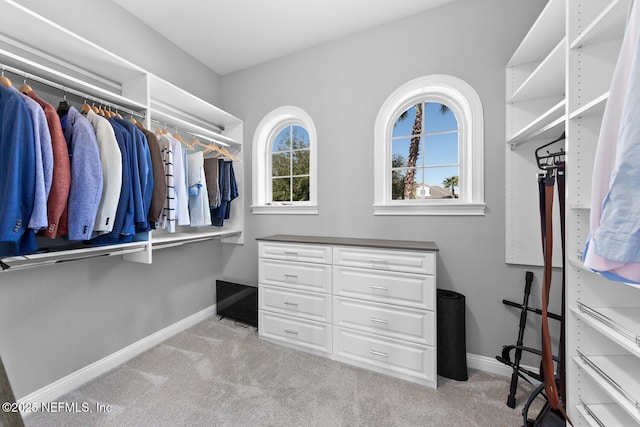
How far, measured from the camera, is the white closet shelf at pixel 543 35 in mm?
1303

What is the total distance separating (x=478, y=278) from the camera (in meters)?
1.93

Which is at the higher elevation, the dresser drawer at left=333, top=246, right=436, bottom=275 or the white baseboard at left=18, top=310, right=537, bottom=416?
the dresser drawer at left=333, top=246, right=436, bottom=275

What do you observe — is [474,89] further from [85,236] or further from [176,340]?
[176,340]

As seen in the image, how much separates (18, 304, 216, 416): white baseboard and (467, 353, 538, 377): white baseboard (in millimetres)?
2641

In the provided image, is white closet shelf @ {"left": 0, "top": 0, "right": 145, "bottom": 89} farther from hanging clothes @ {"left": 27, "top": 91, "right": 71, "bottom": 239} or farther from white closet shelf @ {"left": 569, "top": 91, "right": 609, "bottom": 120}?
white closet shelf @ {"left": 569, "top": 91, "right": 609, "bottom": 120}

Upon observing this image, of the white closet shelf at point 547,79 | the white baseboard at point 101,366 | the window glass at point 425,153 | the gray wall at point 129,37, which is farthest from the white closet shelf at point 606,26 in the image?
the white baseboard at point 101,366

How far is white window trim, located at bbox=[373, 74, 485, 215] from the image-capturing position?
1.92 m

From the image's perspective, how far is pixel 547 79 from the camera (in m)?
1.49

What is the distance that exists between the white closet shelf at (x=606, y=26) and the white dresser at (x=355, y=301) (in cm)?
125

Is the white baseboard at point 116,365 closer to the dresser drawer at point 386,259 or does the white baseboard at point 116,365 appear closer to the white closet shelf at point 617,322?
the dresser drawer at point 386,259

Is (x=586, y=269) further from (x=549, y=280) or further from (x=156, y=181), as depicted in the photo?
(x=156, y=181)

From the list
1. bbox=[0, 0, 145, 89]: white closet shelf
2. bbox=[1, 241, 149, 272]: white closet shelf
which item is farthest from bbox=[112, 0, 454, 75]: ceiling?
bbox=[1, 241, 149, 272]: white closet shelf

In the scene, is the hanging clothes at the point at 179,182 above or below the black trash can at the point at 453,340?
above

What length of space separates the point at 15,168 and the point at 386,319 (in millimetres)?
2218
